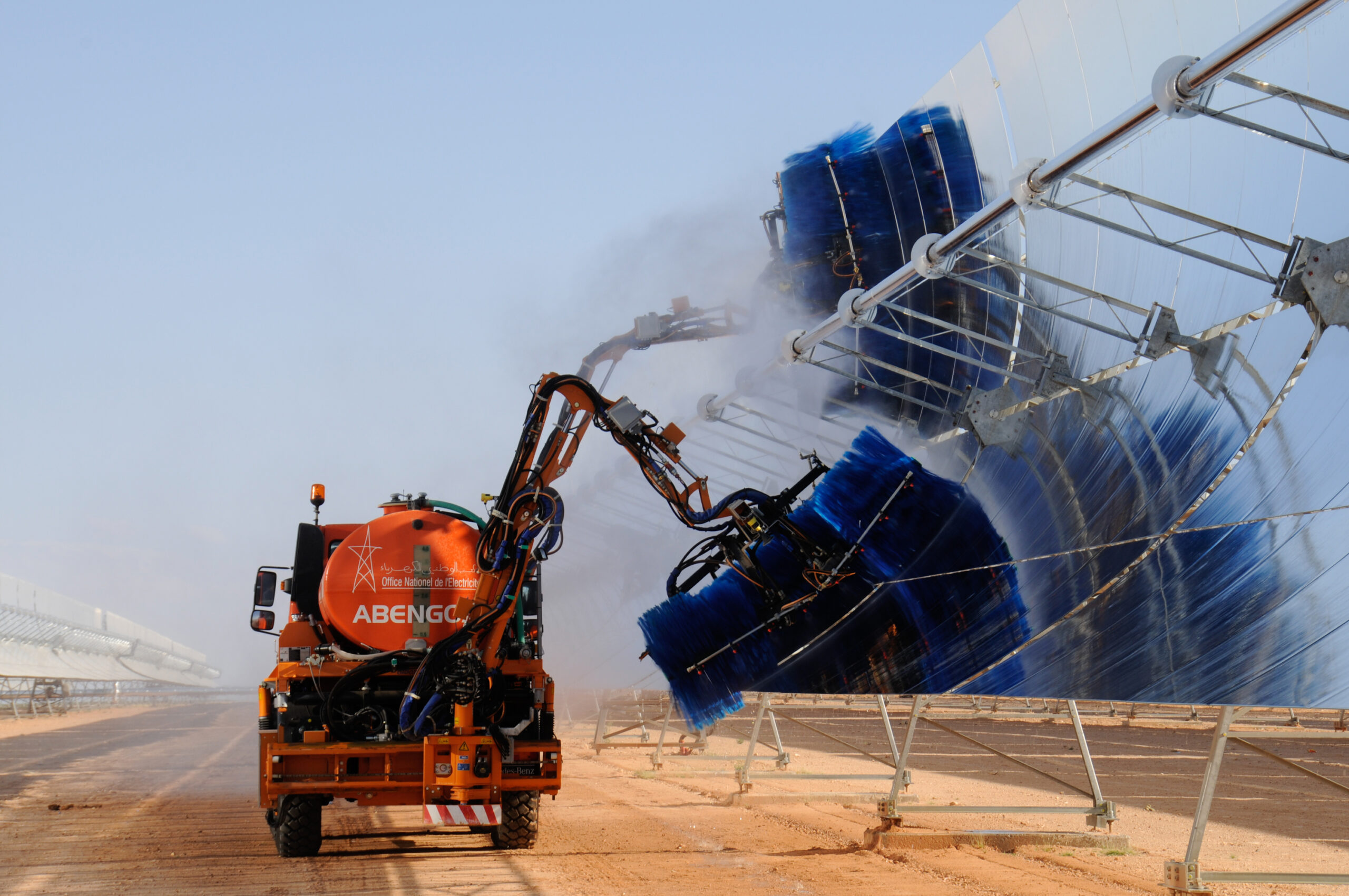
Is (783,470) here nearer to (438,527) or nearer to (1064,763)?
(438,527)

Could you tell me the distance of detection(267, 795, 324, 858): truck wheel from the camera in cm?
1120

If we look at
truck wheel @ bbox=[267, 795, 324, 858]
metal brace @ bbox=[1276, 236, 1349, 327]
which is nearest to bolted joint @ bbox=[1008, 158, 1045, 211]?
metal brace @ bbox=[1276, 236, 1349, 327]

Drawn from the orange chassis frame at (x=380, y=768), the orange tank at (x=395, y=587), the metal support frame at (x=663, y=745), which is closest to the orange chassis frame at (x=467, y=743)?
the orange chassis frame at (x=380, y=768)

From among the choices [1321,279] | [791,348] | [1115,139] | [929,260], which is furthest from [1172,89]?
[791,348]

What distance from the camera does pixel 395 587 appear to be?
11.5 metres

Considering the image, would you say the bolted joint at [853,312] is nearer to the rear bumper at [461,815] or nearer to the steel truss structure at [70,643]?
the rear bumper at [461,815]

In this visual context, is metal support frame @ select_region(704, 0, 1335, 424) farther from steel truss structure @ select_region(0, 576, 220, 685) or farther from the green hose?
steel truss structure @ select_region(0, 576, 220, 685)

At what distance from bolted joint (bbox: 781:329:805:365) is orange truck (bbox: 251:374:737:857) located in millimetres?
1443

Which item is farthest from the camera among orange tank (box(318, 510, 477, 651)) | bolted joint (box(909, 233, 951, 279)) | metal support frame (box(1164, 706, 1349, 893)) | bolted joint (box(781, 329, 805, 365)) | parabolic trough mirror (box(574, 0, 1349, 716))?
bolted joint (box(781, 329, 805, 365))

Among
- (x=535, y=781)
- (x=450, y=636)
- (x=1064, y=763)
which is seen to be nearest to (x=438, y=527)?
(x=450, y=636)

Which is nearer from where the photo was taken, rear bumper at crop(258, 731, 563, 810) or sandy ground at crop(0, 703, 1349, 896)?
sandy ground at crop(0, 703, 1349, 896)

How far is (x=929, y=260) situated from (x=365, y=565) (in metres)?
6.05

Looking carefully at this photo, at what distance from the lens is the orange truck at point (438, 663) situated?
1098 centimetres

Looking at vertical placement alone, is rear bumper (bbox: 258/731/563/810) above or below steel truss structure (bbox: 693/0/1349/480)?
below
